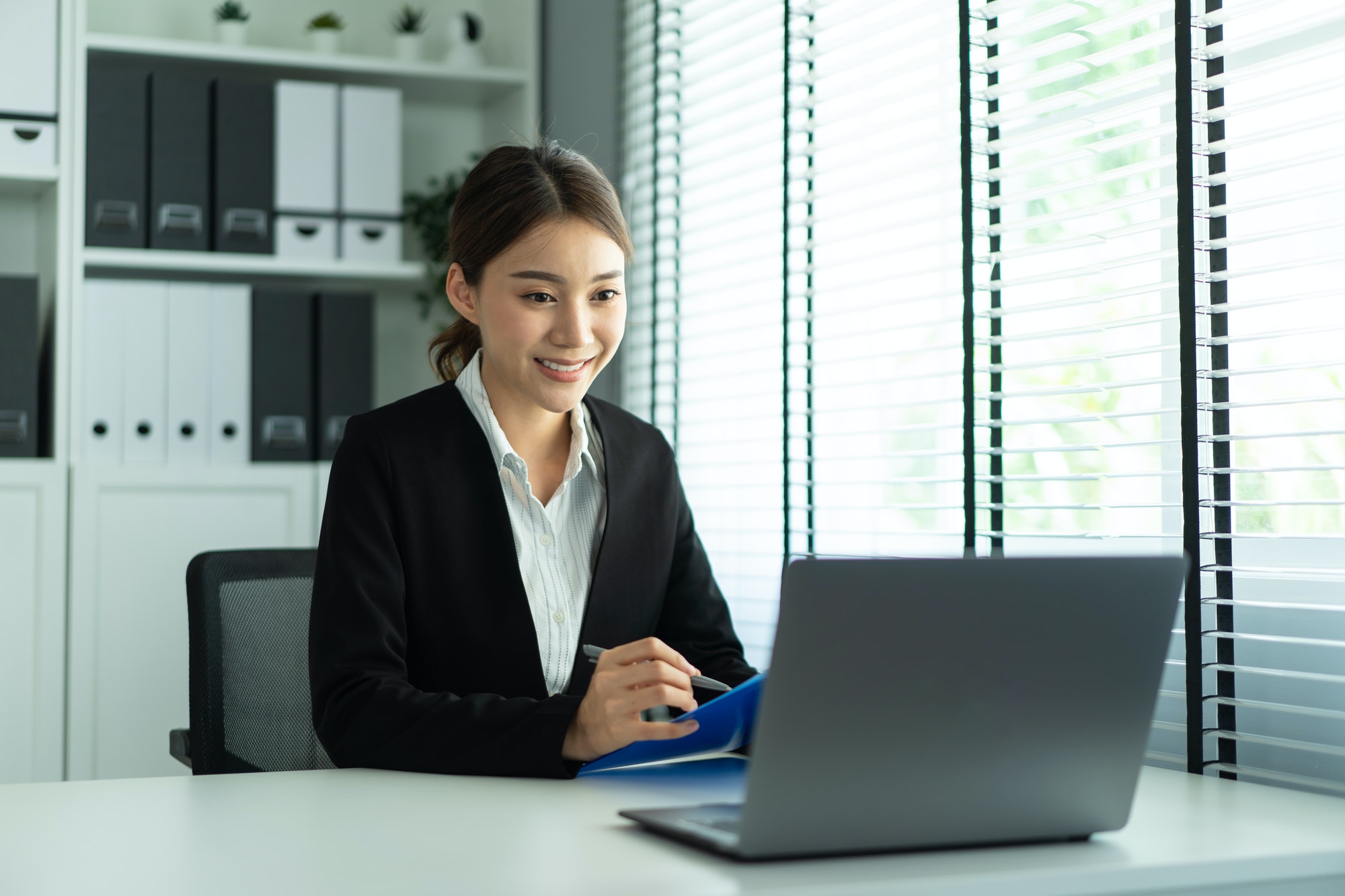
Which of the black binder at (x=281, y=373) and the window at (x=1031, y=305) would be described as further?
the black binder at (x=281, y=373)

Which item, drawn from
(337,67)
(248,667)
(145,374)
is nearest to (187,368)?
(145,374)

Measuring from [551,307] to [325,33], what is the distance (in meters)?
1.82

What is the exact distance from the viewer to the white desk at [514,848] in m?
0.83

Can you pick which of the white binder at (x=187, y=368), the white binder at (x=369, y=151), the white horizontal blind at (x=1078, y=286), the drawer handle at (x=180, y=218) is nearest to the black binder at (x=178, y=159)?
the drawer handle at (x=180, y=218)

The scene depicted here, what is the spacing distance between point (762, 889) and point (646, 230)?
6.68 ft

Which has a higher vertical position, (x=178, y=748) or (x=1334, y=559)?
(x=1334, y=559)

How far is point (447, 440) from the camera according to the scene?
58.3 inches

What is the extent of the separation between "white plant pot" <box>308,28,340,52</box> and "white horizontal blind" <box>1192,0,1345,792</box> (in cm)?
211

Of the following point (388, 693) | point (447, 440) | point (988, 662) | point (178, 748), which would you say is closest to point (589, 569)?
point (447, 440)

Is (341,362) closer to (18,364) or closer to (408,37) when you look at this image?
(18,364)

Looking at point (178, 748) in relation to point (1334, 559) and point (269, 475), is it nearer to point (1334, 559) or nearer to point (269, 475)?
point (269, 475)

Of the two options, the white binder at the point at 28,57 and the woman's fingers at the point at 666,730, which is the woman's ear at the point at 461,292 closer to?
the woman's fingers at the point at 666,730

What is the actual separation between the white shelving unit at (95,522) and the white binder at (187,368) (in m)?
0.06

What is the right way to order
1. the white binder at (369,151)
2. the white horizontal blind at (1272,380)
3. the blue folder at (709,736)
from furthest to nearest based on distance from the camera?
the white binder at (369,151) < the white horizontal blind at (1272,380) < the blue folder at (709,736)
